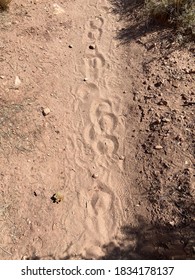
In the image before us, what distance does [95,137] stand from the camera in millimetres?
4598

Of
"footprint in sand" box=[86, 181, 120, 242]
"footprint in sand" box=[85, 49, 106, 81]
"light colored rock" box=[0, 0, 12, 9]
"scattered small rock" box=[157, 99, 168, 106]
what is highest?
"light colored rock" box=[0, 0, 12, 9]

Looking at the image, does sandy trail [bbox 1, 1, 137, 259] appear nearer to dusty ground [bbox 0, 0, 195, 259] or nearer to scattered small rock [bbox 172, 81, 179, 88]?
dusty ground [bbox 0, 0, 195, 259]

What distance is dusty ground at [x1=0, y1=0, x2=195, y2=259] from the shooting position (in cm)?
373

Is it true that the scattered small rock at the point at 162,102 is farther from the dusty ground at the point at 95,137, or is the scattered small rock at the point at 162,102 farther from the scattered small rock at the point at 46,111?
the scattered small rock at the point at 46,111

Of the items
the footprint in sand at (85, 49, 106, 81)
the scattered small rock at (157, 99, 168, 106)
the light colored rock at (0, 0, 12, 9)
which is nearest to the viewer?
the scattered small rock at (157, 99, 168, 106)

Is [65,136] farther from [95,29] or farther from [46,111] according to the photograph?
[95,29]

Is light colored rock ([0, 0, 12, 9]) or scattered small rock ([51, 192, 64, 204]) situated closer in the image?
scattered small rock ([51, 192, 64, 204])

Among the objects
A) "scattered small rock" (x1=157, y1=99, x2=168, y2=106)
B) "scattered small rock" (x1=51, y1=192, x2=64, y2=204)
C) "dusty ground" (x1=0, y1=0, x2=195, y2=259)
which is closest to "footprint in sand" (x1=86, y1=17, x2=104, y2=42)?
"dusty ground" (x1=0, y1=0, x2=195, y2=259)

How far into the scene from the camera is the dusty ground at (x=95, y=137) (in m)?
3.73

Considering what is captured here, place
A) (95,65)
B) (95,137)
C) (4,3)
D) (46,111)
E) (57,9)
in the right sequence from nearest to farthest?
(95,137) < (46,111) < (95,65) < (4,3) < (57,9)

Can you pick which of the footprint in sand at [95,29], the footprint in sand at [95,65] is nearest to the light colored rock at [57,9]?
the footprint in sand at [95,29]

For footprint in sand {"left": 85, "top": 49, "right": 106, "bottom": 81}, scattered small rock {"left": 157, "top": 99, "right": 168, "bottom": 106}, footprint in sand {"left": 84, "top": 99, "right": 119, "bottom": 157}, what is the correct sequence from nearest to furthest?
footprint in sand {"left": 84, "top": 99, "right": 119, "bottom": 157}, scattered small rock {"left": 157, "top": 99, "right": 168, "bottom": 106}, footprint in sand {"left": 85, "top": 49, "right": 106, "bottom": 81}

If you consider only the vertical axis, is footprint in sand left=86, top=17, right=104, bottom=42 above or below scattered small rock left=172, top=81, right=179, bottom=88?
above

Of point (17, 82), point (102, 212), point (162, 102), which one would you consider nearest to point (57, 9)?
point (17, 82)
